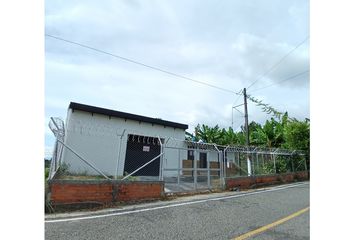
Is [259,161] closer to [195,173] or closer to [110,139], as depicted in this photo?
[195,173]

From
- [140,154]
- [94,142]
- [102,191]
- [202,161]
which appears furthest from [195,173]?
[202,161]

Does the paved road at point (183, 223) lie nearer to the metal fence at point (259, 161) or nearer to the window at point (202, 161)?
the metal fence at point (259, 161)

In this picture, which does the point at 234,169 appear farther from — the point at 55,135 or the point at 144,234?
the point at 144,234

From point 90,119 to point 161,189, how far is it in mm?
8245

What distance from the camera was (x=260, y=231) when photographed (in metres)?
5.92

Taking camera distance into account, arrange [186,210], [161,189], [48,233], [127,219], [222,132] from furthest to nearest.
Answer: [222,132], [161,189], [186,210], [127,219], [48,233]

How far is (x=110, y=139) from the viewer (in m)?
17.0

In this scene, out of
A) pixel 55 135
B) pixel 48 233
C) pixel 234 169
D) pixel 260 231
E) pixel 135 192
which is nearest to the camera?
pixel 48 233

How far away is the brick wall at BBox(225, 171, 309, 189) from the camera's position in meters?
14.0

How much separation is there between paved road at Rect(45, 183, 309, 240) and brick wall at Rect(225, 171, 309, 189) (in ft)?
16.3

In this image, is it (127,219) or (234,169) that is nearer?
(127,219)

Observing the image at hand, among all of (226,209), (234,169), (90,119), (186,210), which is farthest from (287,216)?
(90,119)

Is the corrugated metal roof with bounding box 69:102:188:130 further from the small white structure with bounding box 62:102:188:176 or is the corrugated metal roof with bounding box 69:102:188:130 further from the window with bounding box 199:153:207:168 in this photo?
the window with bounding box 199:153:207:168

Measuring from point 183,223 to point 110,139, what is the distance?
37.3ft
